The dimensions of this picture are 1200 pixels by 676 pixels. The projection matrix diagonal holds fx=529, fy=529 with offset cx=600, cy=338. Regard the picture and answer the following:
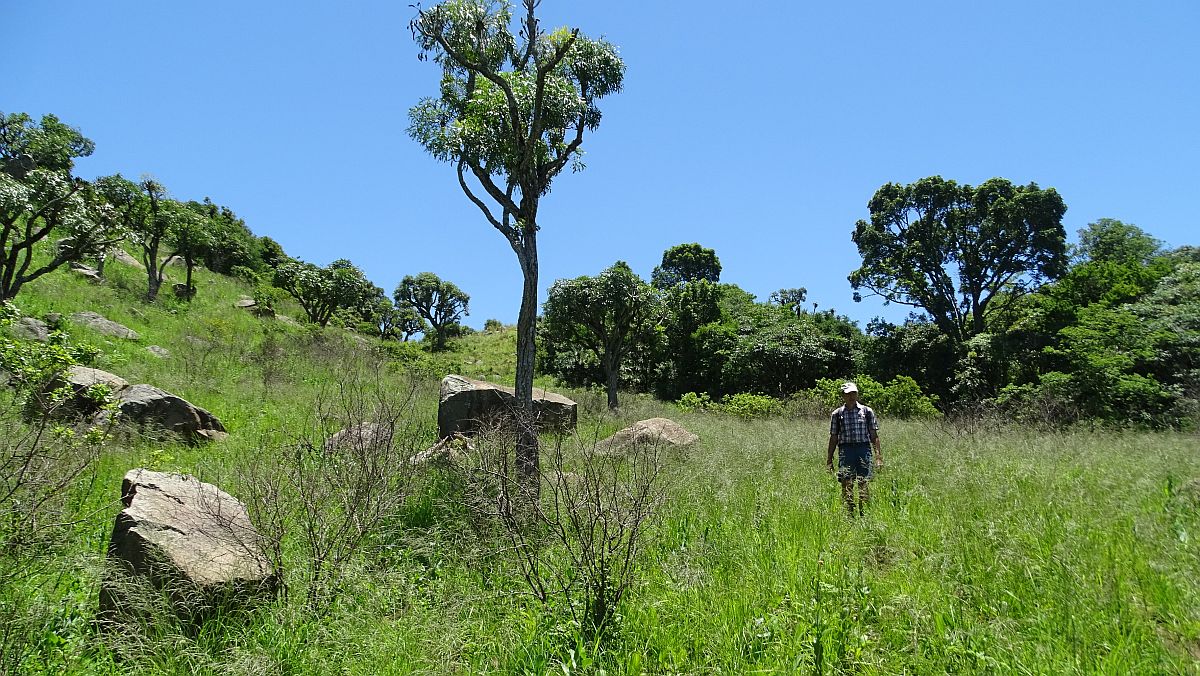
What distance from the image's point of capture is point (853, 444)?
6.19 meters

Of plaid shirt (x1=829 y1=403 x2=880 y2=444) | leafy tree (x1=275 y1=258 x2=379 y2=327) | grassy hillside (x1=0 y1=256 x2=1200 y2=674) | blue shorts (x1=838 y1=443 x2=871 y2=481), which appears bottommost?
grassy hillside (x1=0 y1=256 x2=1200 y2=674)

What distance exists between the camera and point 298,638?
10.8 ft

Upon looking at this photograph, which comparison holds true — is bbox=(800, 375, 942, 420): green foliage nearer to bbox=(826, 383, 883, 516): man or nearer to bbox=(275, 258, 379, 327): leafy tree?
bbox=(826, 383, 883, 516): man

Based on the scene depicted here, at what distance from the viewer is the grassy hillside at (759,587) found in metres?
3.06

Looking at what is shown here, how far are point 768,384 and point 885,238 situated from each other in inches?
406

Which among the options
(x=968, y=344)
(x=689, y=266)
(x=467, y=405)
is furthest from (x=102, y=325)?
(x=689, y=266)

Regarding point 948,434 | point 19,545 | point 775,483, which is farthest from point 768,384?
point 19,545

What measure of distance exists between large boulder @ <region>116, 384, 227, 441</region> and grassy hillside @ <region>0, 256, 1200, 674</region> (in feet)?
3.14

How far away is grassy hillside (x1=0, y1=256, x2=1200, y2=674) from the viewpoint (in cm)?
306

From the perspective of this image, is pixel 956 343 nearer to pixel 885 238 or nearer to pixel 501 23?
pixel 885 238

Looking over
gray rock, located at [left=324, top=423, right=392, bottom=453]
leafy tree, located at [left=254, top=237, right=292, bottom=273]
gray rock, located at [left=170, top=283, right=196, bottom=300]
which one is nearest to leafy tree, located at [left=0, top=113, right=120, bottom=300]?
gray rock, located at [left=170, top=283, right=196, bottom=300]

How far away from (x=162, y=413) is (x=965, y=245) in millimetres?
31726

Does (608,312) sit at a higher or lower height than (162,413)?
higher

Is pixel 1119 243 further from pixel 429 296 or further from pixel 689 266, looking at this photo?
pixel 429 296
